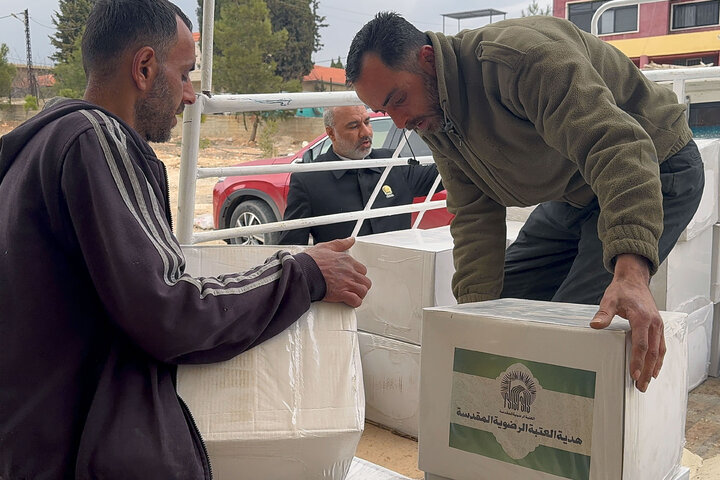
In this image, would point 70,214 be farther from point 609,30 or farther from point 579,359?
point 609,30

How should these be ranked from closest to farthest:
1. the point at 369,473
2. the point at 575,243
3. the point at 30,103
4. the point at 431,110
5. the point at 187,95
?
the point at 187,95, the point at 369,473, the point at 431,110, the point at 575,243, the point at 30,103

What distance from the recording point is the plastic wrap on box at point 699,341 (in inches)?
131

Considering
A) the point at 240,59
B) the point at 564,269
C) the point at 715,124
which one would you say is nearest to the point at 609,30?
the point at 240,59

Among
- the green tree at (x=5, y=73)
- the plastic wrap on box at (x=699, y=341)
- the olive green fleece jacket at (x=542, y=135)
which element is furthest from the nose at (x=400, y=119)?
the green tree at (x=5, y=73)

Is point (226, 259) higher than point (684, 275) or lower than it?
higher

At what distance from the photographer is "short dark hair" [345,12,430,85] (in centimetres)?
206

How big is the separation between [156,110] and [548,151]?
3.42 feet

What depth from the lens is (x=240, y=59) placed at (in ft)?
106

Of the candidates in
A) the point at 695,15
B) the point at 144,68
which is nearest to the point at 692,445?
the point at 144,68

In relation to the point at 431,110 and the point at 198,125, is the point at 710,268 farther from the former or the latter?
the point at 198,125

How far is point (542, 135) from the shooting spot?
6.01ft

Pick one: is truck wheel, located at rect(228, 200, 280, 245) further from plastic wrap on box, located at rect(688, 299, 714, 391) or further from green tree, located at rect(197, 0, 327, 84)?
green tree, located at rect(197, 0, 327, 84)

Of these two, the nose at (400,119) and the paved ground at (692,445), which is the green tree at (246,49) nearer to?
the paved ground at (692,445)

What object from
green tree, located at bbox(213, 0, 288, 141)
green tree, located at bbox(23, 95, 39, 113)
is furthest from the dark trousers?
green tree, located at bbox(213, 0, 288, 141)
